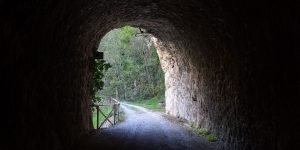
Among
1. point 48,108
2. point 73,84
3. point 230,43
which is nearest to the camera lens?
point 48,108

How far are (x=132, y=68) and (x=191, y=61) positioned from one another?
98.0 ft

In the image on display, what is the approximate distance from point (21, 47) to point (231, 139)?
252 inches

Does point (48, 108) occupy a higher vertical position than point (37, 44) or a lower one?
lower

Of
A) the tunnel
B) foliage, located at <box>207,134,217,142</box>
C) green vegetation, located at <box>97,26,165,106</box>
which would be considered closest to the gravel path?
foliage, located at <box>207,134,217,142</box>

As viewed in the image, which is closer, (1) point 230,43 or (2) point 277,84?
(2) point 277,84

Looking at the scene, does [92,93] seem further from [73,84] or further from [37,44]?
[37,44]

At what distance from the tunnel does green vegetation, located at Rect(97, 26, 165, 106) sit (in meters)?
26.6

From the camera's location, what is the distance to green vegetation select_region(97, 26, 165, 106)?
42.9 meters

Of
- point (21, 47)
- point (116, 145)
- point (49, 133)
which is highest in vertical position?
point (21, 47)

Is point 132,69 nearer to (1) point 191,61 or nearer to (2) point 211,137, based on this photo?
(1) point 191,61

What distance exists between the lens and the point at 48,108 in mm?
8453

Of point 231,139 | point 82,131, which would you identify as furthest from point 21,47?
point 82,131

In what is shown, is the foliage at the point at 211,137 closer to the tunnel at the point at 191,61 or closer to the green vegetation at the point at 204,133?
the green vegetation at the point at 204,133

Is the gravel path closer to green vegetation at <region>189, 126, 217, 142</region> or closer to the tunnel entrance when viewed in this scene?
green vegetation at <region>189, 126, 217, 142</region>
